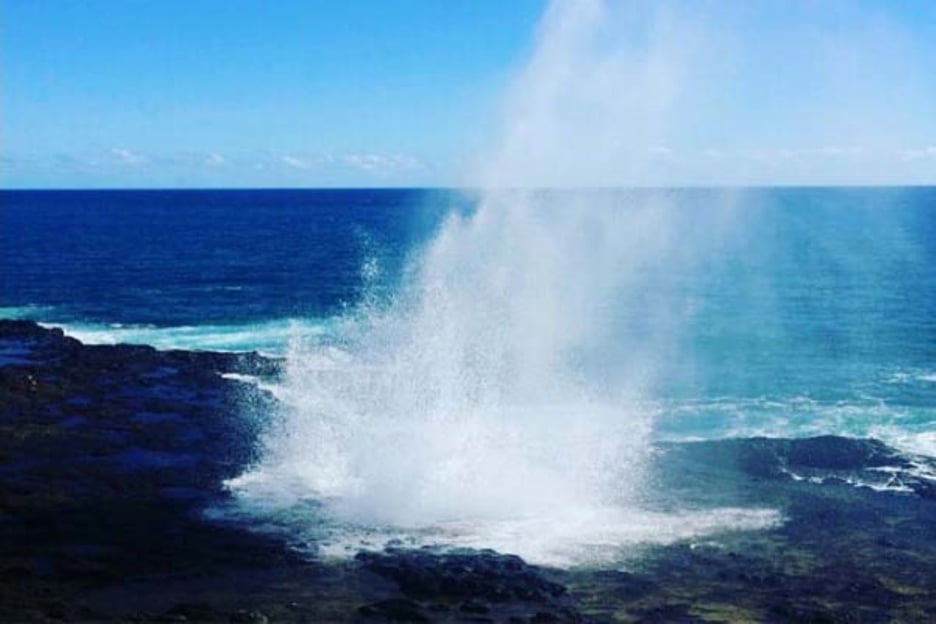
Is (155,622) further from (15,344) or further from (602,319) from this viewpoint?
(602,319)

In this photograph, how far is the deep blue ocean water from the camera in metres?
57.4

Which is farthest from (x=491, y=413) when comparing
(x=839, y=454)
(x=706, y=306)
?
(x=706, y=306)

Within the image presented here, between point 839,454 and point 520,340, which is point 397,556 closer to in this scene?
point 839,454

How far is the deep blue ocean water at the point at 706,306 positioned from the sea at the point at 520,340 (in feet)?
1.03

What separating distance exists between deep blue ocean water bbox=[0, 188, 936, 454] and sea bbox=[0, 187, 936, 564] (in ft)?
1.03

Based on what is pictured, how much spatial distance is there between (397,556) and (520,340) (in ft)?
127

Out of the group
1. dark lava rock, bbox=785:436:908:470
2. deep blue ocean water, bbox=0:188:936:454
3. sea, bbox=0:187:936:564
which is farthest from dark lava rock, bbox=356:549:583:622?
deep blue ocean water, bbox=0:188:936:454

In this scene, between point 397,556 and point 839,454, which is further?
point 839,454

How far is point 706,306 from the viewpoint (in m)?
93.8

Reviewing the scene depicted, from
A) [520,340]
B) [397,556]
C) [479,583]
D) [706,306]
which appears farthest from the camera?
[706,306]

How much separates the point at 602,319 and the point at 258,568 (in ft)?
181

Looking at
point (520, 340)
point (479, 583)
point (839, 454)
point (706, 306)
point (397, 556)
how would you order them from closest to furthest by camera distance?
point (479, 583)
point (397, 556)
point (839, 454)
point (520, 340)
point (706, 306)

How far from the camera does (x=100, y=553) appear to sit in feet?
112

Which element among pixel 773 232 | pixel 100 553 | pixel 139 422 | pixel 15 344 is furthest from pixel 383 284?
pixel 773 232
